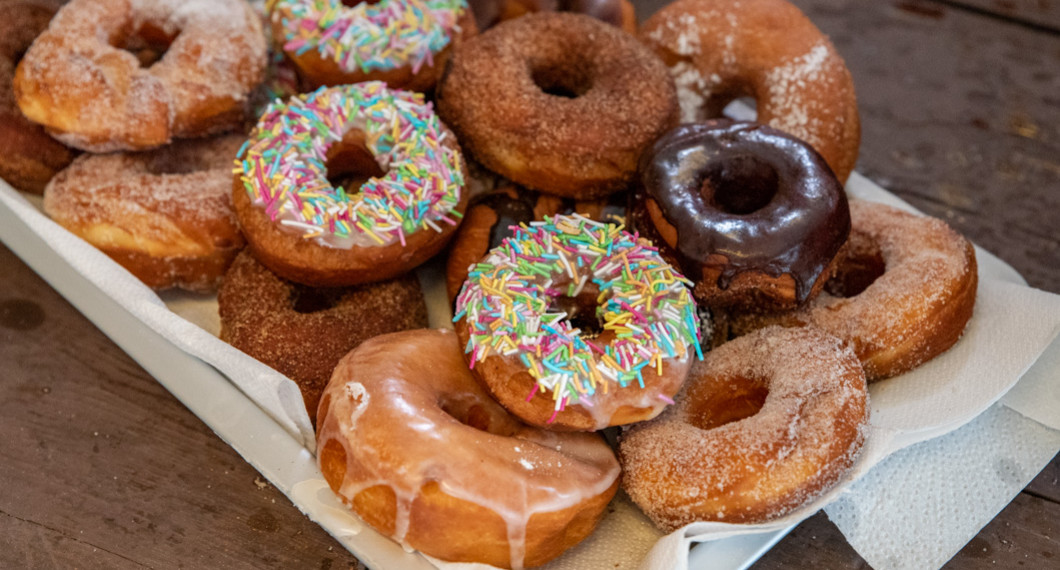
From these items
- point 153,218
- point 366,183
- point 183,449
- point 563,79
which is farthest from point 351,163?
point 183,449

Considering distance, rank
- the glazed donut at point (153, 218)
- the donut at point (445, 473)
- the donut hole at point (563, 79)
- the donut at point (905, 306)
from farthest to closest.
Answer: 1. the donut hole at point (563, 79)
2. the glazed donut at point (153, 218)
3. the donut at point (905, 306)
4. the donut at point (445, 473)

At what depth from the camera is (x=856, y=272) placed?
70.3 inches

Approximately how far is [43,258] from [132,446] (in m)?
0.47

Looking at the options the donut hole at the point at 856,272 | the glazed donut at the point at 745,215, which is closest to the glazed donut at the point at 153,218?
the glazed donut at the point at 745,215

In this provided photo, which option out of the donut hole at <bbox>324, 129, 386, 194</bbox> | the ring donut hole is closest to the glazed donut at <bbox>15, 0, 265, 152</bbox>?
the ring donut hole

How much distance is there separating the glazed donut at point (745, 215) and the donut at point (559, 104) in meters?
0.11

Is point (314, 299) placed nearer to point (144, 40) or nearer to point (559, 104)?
point (559, 104)

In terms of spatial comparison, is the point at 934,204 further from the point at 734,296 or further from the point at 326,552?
the point at 326,552

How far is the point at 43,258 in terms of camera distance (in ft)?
5.74

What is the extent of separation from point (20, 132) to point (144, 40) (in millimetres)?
329

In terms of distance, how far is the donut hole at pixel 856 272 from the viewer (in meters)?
1.73

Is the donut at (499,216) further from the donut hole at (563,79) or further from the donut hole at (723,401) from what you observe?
the donut hole at (723,401)

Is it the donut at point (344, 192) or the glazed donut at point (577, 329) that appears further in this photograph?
the donut at point (344, 192)

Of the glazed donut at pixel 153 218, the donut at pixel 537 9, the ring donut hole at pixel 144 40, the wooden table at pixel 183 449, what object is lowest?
the wooden table at pixel 183 449
